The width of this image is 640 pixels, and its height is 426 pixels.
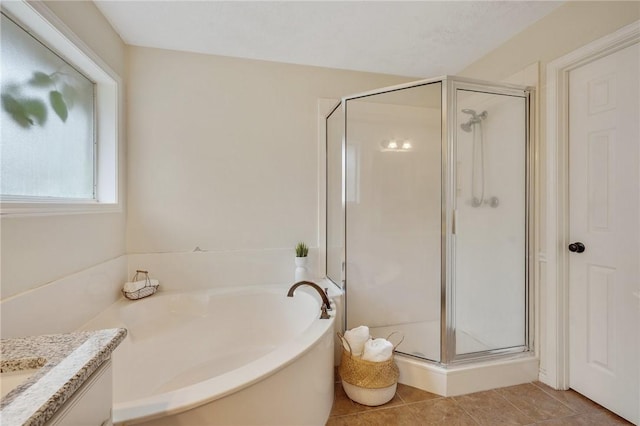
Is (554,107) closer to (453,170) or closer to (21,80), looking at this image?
(453,170)

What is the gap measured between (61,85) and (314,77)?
65.6 inches

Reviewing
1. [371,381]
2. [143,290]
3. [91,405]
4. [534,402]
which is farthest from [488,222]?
[143,290]

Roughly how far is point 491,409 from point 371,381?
704mm

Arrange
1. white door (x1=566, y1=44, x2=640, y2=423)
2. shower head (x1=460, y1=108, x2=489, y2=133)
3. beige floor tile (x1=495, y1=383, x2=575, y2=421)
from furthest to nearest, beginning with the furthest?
shower head (x1=460, y1=108, x2=489, y2=133)
beige floor tile (x1=495, y1=383, x2=575, y2=421)
white door (x1=566, y1=44, x2=640, y2=423)

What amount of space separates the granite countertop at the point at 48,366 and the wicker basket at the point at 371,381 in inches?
52.2

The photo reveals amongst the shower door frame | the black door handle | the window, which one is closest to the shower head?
the shower door frame

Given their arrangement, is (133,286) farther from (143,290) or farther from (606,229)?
(606,229)

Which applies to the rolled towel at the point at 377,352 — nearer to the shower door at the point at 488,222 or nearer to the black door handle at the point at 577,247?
the shower door at the point at 488,222

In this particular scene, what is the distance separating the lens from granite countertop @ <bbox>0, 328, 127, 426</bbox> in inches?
17.5

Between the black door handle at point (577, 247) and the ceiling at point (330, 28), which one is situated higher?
the ceiling at point (330, 28)

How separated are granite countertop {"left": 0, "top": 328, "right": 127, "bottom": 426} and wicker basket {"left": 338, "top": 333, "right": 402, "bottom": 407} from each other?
1326 millimetres

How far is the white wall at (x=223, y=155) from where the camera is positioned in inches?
81.9

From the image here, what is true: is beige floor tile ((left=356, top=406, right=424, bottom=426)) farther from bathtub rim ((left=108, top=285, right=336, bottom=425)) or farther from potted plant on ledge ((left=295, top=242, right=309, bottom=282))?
potted plant on ledge ((left=295, top=242, right=309, bottom=282))

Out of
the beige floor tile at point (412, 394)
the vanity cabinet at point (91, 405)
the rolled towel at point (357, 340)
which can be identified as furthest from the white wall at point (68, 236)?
the beige floor tile at point (412, 394)
